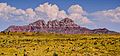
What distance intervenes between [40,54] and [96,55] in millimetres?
8716

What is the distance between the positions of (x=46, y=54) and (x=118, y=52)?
12044 mm

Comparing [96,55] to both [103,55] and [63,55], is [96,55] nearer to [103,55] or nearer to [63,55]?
[103,55]

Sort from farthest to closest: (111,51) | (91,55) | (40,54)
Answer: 1. (111,51)
2. (40,54)
3. (91,55)

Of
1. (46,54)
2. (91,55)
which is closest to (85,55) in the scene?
(91,55)

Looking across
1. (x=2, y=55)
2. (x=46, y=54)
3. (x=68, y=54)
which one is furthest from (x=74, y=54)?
(x=2, y=55)

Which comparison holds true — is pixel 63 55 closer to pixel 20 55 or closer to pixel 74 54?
pixel 74 54

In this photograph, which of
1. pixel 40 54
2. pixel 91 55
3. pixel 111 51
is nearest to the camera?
pixel 91 55

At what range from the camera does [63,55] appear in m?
42.4

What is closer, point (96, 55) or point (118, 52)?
point (96, 55)

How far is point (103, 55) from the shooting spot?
142 feet

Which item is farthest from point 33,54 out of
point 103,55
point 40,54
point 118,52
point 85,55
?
point 118,52

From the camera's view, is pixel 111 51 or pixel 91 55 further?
pixel 111 51

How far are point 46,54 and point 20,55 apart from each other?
4.06m

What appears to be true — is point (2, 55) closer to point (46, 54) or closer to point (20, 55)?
point (20, 55)
